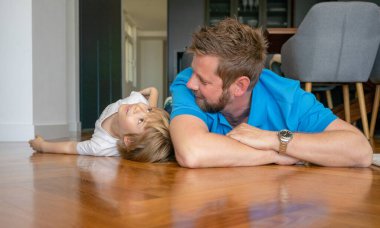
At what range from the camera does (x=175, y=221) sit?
625 millimetres

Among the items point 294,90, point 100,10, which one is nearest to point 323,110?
point 294,90

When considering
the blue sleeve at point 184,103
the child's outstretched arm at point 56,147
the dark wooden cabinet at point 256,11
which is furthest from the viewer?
the dark wooden cabinet at point 256,11

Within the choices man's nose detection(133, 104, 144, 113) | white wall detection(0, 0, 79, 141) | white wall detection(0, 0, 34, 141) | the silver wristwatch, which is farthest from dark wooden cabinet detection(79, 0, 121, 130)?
the silver wristwatch

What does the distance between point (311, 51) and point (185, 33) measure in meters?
3.52

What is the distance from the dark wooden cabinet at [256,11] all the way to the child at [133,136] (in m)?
4.69

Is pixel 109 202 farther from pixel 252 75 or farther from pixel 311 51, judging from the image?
pixel 311 51

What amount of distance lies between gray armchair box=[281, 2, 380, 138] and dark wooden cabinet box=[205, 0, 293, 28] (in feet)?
11.9

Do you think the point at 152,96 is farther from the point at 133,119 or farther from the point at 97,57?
the point at 97,57

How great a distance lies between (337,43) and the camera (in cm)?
262

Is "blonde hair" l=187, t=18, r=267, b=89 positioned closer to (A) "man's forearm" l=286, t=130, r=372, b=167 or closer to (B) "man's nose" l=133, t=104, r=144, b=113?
(A) "man's forearm" l=286, t=130, r=372, b=167

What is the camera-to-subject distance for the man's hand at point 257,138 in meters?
1.24

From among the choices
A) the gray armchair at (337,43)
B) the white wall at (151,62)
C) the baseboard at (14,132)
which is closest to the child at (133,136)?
the baseboard at (14,132)

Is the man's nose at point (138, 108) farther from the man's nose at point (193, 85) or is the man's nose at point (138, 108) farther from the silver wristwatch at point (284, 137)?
the silver wristwatch at point (284, 137)

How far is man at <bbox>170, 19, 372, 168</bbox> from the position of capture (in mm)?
1215
